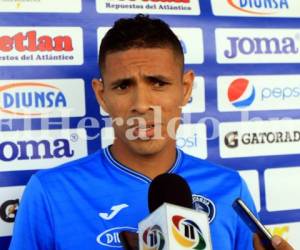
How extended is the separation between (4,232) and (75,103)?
0.37 meters

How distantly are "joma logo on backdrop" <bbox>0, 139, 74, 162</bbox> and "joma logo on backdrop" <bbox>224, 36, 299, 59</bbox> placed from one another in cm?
54

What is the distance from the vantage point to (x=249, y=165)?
146cm

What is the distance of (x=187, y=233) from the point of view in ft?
1.92

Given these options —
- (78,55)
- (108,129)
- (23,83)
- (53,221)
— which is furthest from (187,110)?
(53,221)

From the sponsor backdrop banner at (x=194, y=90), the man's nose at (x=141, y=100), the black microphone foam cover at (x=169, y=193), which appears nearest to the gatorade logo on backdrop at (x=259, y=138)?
the sponsor backdrop banner at (x=194, y=90)

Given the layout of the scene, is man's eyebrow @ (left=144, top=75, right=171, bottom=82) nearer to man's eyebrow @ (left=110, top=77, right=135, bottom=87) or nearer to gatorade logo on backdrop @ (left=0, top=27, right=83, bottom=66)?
man's eyebrow @ (left=110, top=77, right=135, bottom=87)

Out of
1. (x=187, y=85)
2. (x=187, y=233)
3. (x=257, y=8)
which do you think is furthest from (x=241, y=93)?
(x=187, y=233)

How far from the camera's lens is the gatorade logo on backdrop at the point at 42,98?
4.16ft

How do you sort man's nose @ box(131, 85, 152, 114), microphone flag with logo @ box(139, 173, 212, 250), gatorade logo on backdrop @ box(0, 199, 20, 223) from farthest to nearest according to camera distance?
gatorade logo on backdrop @ box(0, 199, 20, 223), man's nose @ box(131, 85, 152, 114), microphone flag with logo @ box(139, 173, 212, 250)

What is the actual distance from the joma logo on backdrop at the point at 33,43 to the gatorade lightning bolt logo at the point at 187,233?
822 mm

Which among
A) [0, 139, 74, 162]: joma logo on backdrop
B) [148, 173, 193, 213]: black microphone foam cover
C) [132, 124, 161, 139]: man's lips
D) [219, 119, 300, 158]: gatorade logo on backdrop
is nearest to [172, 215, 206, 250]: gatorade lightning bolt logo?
[148, 173, 193, 213]: black microphone foam cover

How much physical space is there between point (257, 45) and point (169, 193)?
0.86m

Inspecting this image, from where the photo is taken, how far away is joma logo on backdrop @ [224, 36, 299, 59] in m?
1.46

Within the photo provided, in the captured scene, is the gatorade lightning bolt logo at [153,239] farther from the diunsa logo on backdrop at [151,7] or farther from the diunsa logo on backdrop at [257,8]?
the diunsa logo on backdrop at [257,8]
